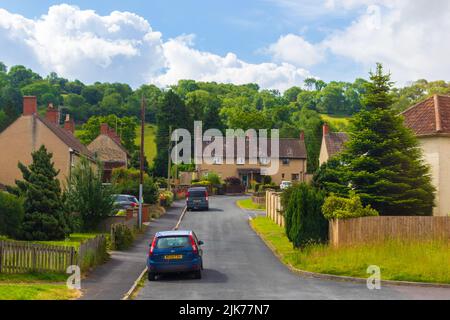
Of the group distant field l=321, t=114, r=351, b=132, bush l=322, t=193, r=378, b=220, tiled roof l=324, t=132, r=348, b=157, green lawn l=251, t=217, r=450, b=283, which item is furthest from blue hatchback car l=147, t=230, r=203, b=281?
distant field l=321, t=114, r=351, b=132

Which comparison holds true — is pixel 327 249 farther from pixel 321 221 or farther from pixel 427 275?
pixel 427 275

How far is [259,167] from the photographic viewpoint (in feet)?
317

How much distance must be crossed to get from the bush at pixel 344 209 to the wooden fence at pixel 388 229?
30 centimetres

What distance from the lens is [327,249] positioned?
25984 mm

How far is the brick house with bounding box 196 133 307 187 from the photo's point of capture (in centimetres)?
9600

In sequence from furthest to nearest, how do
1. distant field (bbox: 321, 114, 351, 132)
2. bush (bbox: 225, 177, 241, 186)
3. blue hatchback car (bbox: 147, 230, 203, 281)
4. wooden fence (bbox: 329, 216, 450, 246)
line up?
1. distant field (bbox: 321, 114, 351, 132)
2. bush (bbox: 225, 177, 241, 186)
3. wooden fence (bbox: 329, 216, 450, 246)
4. blue hatchback car (bbox: 147, 230, 203, 281)

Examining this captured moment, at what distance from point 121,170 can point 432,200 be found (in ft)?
117

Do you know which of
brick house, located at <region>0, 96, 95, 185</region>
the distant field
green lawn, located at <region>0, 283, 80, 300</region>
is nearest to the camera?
green lawn, located at <region>0, 283, 80, 300</region>

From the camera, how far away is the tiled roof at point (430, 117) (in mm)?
35531

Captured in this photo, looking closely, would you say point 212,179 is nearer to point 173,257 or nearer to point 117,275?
point 117,275

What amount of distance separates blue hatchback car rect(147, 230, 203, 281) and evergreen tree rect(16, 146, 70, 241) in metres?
10.5

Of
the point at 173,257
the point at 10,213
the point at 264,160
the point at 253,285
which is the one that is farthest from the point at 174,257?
the point at 264,160

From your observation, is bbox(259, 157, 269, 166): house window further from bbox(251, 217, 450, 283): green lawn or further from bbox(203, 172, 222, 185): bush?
bbox(251, 217, 450, 283): green lawn
